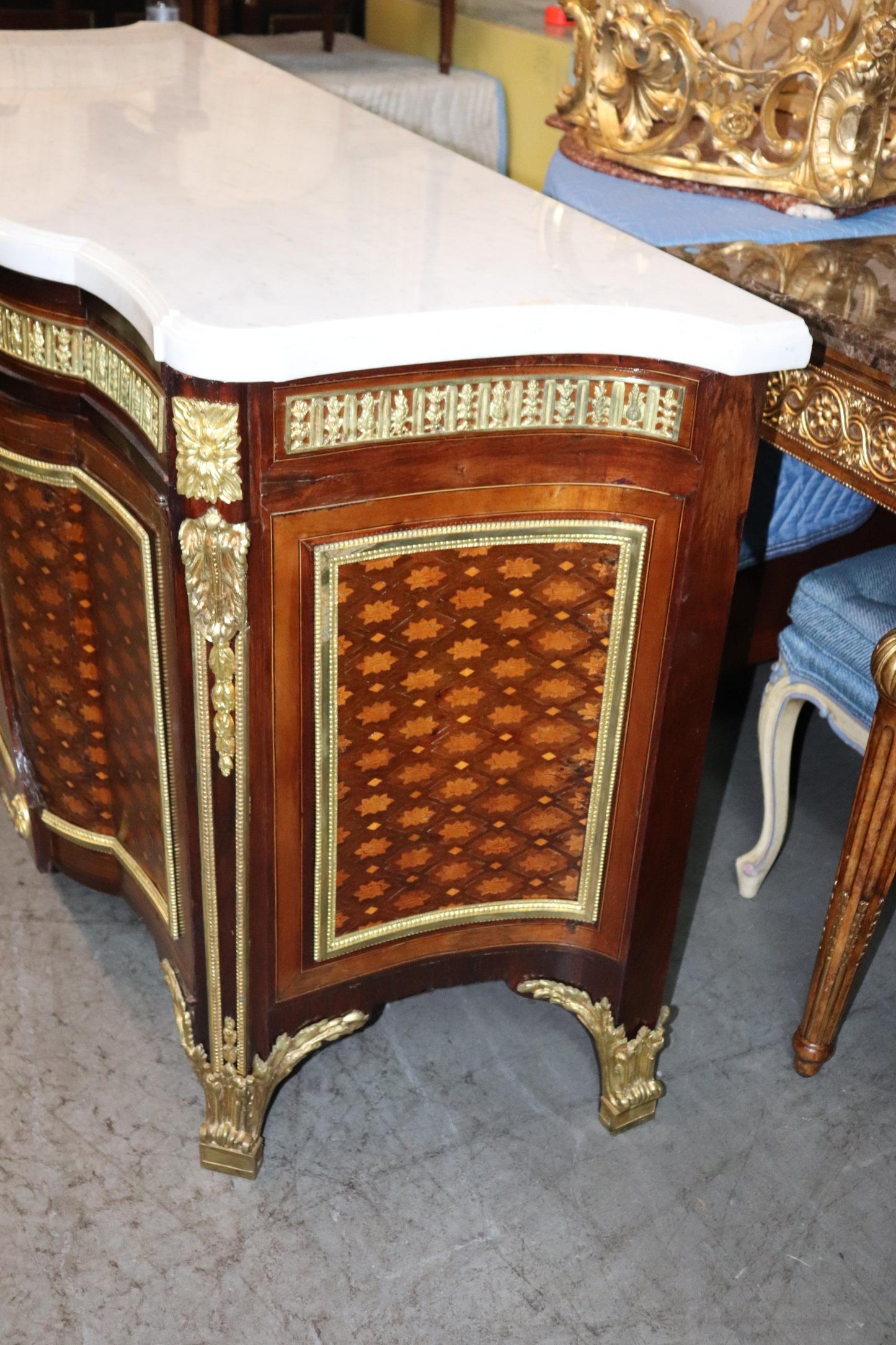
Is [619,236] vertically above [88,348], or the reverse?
[619,236]

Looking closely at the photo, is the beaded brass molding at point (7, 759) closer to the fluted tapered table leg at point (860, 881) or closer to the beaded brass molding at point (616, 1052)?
the beaded brass molding at point (616, 1052)

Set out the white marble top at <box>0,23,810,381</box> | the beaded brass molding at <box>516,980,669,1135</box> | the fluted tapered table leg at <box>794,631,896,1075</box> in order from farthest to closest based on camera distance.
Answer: the beaded brass molding at <box>516,980,669,1135</box> < the fluted tapered table leg at <box>794,631,896,1075</box> < the white marble top at <box>0,23,810,381</box>

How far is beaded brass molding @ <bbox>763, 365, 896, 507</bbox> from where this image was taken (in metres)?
1.39

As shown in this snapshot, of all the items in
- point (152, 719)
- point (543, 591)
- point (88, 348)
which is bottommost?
point (152, 719)

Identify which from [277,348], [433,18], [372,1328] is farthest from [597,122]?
[433,18]

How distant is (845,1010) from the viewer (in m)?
1.72

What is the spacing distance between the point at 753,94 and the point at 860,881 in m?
1.04

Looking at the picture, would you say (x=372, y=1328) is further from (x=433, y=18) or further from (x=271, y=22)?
(x=271, y=22)

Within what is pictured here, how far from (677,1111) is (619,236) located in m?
1.05

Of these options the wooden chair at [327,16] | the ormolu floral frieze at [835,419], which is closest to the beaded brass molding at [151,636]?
the ormolu floral frieze at [835,419]

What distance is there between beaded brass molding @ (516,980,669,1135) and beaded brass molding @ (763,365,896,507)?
683 mm

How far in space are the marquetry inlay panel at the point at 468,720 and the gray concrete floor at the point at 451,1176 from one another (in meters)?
→ 0.29

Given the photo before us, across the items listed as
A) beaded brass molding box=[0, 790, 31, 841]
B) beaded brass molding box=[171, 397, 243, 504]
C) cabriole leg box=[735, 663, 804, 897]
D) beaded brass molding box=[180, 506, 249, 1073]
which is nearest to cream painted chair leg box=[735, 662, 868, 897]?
cabriole leg box=[735, 663, 804, 897]

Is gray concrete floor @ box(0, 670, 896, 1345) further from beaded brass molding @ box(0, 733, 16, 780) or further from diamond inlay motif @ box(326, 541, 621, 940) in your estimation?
diamond inlay motif @ box(326, 541, 621, 940)
